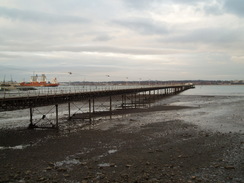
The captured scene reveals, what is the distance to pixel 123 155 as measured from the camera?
1529cm

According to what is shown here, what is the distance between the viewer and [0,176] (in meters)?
11.7

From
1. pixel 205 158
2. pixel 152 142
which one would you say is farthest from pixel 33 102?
pixel 205 158

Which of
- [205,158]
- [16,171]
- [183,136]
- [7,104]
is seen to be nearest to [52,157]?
[16,171]

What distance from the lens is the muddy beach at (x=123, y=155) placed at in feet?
39.1

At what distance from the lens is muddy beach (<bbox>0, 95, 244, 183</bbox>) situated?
1191cm

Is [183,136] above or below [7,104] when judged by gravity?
below

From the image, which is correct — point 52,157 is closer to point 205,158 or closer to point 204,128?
point 205,158

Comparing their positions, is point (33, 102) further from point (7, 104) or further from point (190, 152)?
point (190, 152)

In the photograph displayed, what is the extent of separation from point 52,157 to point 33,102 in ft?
34.5

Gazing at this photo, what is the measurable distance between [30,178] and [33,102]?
13447 mm

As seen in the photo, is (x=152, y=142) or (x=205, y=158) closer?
(x=205, y=158)

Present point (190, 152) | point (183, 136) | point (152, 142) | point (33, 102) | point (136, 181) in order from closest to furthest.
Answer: point (136, 181) → point (190, 152) → point (152, 142) → point (183, 136) → point (33, 102)

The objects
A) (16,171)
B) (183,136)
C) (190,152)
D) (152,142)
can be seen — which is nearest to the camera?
(16,171)

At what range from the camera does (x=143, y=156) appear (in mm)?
14969
